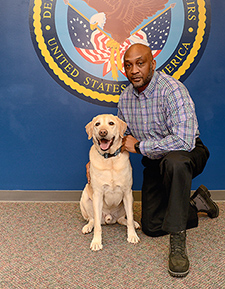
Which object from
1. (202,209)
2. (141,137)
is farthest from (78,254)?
(202,209)

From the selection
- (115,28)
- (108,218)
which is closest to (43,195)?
(108,218)

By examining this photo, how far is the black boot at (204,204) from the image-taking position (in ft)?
7.27

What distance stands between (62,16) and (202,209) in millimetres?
1958

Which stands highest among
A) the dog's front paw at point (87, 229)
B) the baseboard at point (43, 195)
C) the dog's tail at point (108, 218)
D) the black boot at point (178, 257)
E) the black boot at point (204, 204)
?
the black boot at point (178, 257)

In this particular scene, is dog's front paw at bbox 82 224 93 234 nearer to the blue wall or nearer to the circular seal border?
the blue wall

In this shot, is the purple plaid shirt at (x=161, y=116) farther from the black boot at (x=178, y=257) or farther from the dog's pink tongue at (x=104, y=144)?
the black boot at (x=178, y=257)

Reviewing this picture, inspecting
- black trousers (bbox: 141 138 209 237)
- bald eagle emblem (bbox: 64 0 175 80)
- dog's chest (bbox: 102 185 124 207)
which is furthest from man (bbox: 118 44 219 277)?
bald eagle emblem (bbox: 64 0 175 80)

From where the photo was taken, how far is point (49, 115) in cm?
262

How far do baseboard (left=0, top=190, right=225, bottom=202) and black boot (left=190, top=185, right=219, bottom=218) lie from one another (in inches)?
17.8

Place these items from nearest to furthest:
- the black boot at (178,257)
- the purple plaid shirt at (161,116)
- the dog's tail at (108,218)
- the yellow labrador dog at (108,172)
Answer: the black boot at (178,257) → the purple plaid shirt at (161,116) → the yellow labrador dog at (108,172) → the dog's tail at (108,218)

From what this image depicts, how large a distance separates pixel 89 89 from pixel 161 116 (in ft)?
2.82

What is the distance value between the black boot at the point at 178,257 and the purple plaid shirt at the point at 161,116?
512 millimetres

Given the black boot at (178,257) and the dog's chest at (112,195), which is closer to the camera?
the black boot at (178,257)

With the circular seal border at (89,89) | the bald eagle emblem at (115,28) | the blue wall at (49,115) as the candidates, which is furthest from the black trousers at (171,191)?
the bald eagle emblem at (115,28)
